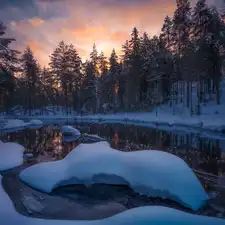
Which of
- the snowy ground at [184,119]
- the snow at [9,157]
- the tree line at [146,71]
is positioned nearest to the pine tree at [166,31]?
the tree line at [146,71]

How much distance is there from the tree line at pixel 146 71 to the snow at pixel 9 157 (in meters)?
11.7

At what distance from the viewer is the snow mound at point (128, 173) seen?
8023 millimetres

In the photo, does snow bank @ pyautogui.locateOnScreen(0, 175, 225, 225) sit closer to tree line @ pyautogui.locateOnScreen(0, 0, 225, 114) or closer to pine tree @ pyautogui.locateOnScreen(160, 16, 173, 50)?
tree line @ pyautogui.locateOnScreen(0, 0, 225, 114)

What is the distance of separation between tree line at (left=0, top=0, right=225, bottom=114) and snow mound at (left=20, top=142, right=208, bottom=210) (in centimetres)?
1862

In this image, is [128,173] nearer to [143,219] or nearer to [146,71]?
[143,219]

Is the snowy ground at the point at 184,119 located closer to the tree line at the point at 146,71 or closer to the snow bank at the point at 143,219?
the tree line at the point at 146,71

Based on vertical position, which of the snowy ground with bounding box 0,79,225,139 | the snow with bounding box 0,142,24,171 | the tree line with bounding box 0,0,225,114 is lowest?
the snow with bounding box 0,142,24,171

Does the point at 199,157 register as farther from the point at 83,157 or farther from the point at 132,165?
the point at 83,157

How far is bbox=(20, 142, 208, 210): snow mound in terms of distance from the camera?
8023mm

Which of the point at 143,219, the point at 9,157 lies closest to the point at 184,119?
the point at 9,157

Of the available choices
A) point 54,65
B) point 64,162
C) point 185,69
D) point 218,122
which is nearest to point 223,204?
point 64,162

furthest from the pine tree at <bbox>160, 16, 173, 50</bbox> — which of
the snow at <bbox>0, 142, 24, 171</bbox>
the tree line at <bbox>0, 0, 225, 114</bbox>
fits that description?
the snow at <bbox>0, 142, 24, 171</bbox>

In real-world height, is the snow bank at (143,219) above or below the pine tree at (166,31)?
below

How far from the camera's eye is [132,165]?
952cm
